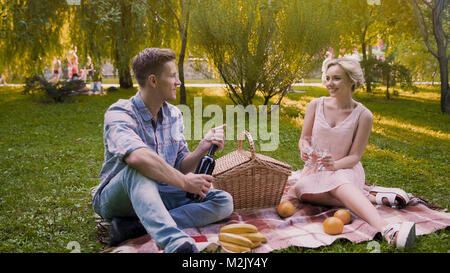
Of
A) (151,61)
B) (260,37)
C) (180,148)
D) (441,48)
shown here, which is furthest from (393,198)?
(441,48)

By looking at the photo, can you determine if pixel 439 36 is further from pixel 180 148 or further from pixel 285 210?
pixel 180 148

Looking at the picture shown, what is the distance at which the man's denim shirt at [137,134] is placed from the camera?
9.05ft

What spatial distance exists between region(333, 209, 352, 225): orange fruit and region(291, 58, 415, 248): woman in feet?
0.23

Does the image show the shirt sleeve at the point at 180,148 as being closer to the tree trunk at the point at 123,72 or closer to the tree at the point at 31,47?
the tree trunk at the point at 123,72

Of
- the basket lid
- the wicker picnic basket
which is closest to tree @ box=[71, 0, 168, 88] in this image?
the basket lid

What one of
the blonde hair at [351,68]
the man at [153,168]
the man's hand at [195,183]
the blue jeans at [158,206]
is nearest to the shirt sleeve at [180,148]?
the man at [153,168]

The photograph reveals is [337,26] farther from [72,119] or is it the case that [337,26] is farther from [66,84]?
[66,84]

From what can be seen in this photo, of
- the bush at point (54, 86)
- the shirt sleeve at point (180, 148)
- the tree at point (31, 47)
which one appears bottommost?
the shirt sleeve at point (180, 148)

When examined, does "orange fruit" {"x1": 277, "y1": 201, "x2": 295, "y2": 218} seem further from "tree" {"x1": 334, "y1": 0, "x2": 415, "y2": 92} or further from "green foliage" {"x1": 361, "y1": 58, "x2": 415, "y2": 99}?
"green foliage" {"x1": 361, "y1": 58, "x2": 415, "y2": 99}

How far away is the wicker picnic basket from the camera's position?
3.60 meters

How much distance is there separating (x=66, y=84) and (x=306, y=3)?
673 centimetres

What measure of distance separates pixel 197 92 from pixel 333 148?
10.3 metres

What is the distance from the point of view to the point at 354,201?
3.31 meters

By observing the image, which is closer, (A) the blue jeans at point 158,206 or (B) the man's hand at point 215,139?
(A) the blue jeans at point 158,206
